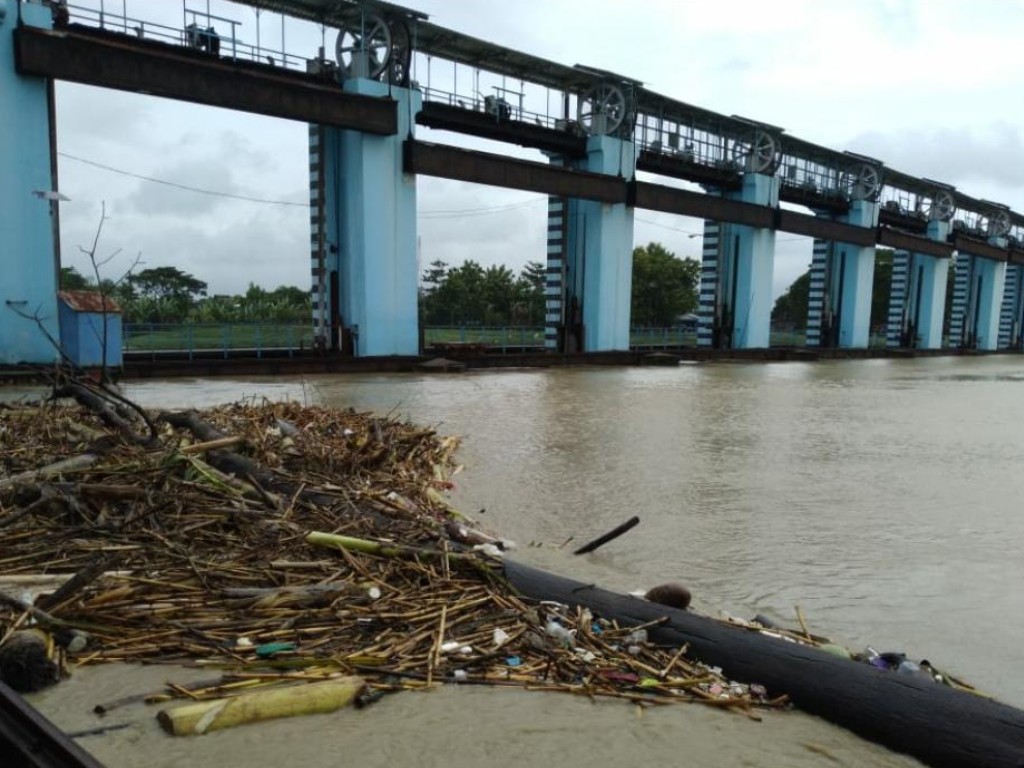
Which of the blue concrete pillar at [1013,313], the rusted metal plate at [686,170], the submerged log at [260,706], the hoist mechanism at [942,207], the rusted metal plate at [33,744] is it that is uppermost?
the hoist mechanism at [942,207]

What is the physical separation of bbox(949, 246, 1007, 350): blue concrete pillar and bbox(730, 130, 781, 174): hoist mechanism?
73.8ft

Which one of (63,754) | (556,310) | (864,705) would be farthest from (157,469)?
(556,310)

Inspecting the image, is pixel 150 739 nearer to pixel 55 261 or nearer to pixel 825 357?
pixel 55 261

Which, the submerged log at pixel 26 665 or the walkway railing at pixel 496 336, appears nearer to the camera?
the submerged log at pixel 26 665

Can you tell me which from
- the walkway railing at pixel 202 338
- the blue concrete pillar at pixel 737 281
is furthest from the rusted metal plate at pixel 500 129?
the blue concrete pillar at pixel 737 281

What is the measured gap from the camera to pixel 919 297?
130 ft

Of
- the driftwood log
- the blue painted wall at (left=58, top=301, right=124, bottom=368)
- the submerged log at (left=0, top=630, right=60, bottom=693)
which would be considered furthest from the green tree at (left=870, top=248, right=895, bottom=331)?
the submerged log at (left=0, top=630, right=60, bottom=693)

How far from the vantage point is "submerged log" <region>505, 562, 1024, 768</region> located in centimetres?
230

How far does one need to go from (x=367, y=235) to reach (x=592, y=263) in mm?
8337

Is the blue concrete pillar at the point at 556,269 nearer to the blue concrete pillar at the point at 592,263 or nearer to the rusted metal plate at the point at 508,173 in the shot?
the blue concrete pillar at the point at 592,263

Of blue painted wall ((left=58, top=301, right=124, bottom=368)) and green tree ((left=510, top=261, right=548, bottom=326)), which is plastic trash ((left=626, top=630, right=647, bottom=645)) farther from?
green tree ((left=510, top=261, right=548, bottom=326))

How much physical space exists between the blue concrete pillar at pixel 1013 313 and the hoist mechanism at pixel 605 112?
37.6 m

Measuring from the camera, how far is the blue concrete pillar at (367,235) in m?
18.1

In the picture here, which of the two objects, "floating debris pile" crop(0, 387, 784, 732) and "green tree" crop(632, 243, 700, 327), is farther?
"green tree" crop(632, 243, 700, 327)
